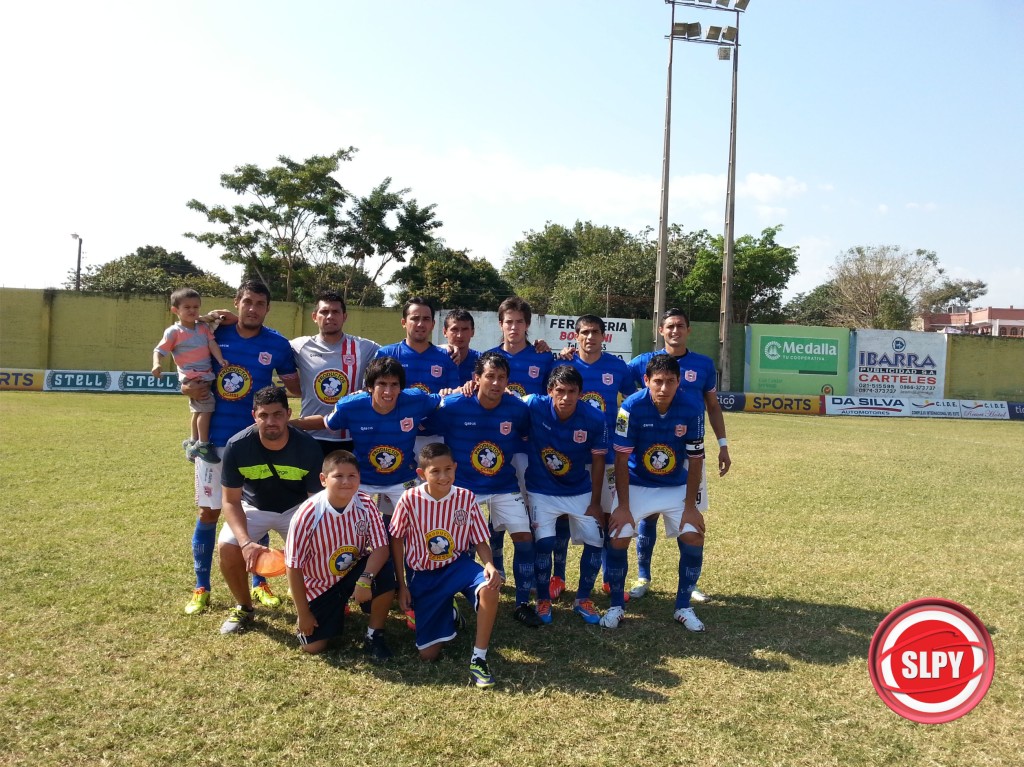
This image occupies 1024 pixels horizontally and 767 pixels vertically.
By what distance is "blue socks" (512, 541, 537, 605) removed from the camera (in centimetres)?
464

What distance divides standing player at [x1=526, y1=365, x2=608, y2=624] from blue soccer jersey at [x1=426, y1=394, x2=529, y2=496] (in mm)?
173

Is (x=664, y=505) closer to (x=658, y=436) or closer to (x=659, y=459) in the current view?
(x=659, y=459)

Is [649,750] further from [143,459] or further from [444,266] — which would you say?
[444,266]

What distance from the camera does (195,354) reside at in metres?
4.81

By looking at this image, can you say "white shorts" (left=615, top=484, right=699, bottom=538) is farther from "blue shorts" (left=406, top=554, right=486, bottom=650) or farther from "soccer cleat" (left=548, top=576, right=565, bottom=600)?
"blue shorts" (left=406, top=554, right=486, bottom=650)

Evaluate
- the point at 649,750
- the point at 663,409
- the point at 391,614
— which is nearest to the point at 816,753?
the point at 649,750

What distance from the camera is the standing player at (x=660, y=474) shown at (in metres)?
4.67

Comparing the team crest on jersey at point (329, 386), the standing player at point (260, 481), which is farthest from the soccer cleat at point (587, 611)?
the team crest on jersey at point (329, 386)

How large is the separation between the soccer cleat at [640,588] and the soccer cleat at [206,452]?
2.98 m

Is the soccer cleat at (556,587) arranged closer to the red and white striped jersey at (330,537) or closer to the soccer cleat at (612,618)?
the soccer cleat at (612,618)

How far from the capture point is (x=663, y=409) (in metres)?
4.81

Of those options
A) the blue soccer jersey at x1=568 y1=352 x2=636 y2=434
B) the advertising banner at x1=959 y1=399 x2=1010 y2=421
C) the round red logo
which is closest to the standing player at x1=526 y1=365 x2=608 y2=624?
the blue soccer jersey at x1=568 y1=352 x2=636 y2=434

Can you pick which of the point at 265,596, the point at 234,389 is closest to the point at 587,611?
the point at 265,596

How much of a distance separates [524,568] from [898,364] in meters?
26.8
